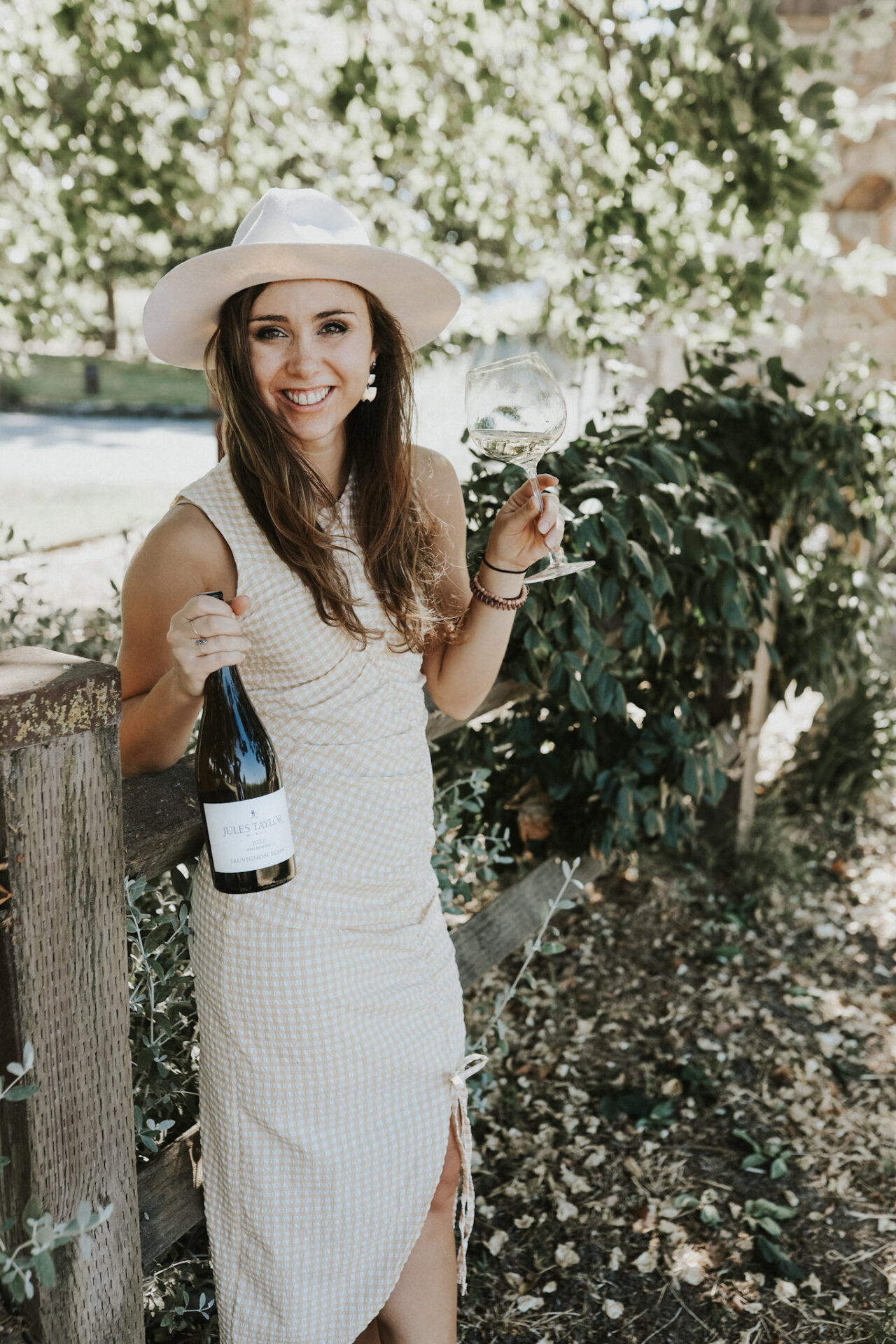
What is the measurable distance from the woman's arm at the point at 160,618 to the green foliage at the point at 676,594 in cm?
86

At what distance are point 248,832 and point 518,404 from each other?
81cm

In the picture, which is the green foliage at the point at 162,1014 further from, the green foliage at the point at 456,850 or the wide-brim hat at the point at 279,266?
the wide-brim hat at the point at 279,266

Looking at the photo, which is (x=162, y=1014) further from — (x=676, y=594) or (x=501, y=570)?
(x=676, y=594)

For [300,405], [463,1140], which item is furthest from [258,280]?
[463,1140]

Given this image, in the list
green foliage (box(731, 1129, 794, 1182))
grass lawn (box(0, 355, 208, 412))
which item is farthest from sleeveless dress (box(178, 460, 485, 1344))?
grass lawn (box(0, 355, 208, 412))

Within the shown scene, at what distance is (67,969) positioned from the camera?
124 centimetres

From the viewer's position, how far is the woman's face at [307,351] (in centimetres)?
166

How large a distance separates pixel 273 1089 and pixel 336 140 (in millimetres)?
5336

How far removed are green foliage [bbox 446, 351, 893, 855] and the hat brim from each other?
2.27ft

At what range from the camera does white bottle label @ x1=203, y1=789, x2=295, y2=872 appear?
1419 mm

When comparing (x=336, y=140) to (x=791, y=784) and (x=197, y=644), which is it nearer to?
(x=791, y=784)

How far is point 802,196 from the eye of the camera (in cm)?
417

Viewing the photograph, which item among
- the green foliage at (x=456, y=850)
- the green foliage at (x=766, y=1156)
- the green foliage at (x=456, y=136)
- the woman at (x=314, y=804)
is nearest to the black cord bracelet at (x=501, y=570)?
the woman at (x=314, y=804)

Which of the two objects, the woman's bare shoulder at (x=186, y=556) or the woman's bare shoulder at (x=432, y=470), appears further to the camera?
the woman's bare shoulder at (x=432, y=470)
